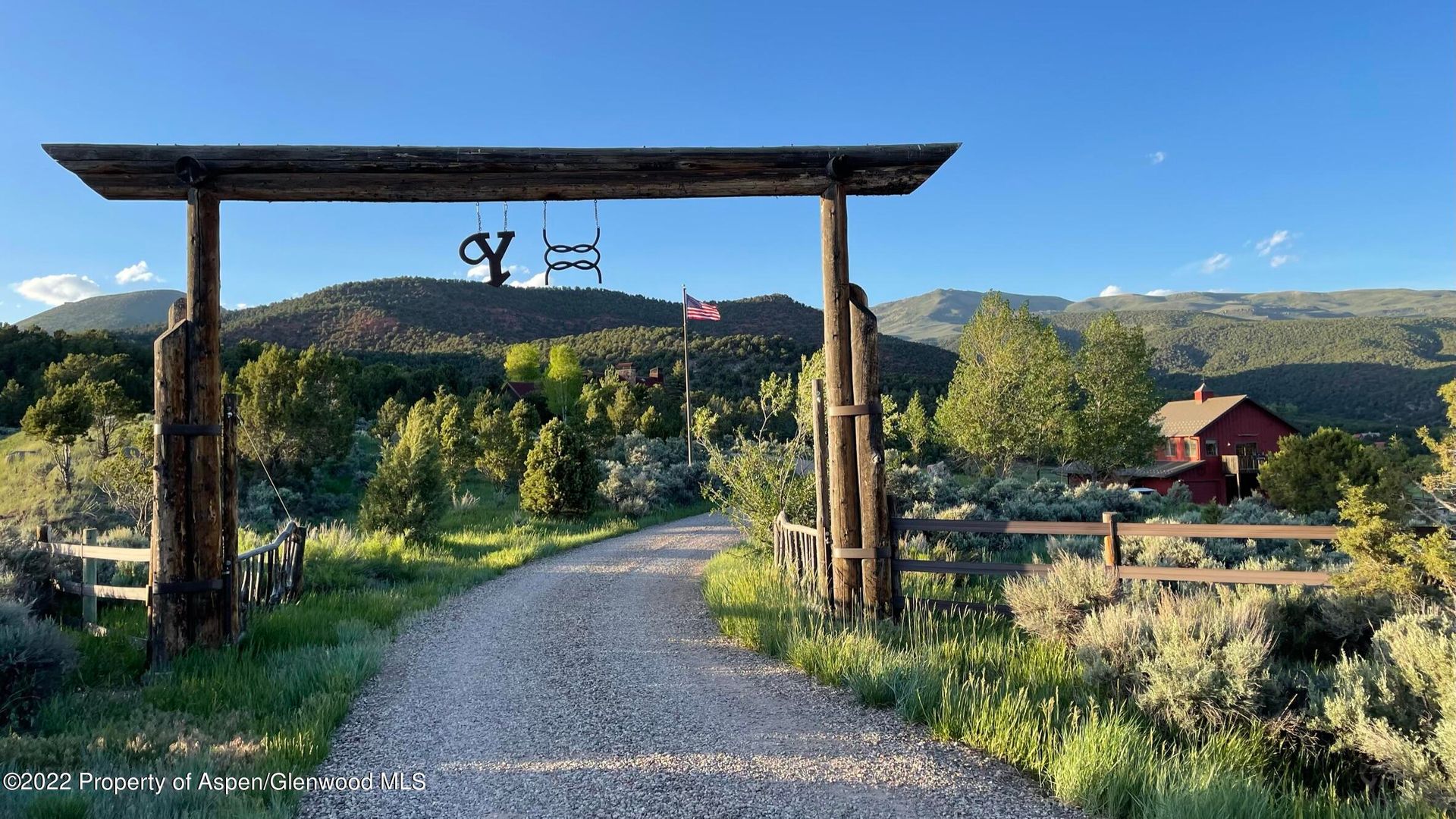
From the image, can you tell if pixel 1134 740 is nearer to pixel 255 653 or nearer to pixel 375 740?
pixel 375 740

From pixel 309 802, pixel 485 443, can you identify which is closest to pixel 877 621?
pixel 309 802

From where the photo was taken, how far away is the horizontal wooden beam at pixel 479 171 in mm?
6598

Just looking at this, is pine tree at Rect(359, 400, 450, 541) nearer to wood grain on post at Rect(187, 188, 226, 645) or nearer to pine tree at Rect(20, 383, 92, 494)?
wood grain on post at Rect(187, 188, 226, 645)

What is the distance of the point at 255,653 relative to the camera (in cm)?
660

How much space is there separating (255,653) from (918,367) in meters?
64.6

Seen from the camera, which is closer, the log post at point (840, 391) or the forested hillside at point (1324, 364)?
the log post at point (840, 391)

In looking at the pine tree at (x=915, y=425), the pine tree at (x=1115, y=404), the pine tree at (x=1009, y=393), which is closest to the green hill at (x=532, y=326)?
the pine tree at (x=915, y=425)

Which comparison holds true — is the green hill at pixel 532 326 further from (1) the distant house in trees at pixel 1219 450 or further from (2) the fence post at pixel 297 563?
(2) the fence post at pixel 297 563

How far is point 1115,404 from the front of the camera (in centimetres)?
3253

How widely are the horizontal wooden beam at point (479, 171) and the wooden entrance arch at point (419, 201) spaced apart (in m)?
0.01

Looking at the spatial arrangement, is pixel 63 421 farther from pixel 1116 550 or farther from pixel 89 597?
pixel 1116 550

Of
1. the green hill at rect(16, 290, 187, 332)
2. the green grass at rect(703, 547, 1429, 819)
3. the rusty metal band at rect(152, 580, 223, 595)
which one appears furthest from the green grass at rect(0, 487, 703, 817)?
the green hill at rect(16, 290, 187, 332)

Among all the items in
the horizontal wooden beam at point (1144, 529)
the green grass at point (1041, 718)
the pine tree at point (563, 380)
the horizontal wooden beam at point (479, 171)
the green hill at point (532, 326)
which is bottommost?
the green grass at point (1041, 718)

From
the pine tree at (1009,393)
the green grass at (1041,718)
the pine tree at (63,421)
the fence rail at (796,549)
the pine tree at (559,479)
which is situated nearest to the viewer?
the green grass at (1041,718)
